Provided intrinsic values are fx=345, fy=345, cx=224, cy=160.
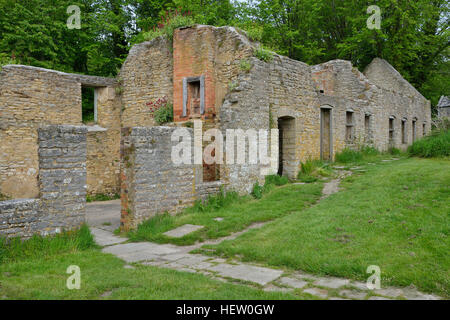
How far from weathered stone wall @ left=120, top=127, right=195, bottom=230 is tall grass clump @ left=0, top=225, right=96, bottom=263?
127 cm

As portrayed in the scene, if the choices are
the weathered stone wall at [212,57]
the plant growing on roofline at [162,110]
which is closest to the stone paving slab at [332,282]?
the weathered stone wall at [212,57]

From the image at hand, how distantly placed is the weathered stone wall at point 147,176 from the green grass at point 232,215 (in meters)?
0.29

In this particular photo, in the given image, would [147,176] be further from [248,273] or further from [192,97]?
[192,97]

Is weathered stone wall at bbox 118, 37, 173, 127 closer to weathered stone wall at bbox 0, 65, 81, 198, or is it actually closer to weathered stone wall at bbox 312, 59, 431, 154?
weathered stone wall at bbox 0, 65, 81, 198

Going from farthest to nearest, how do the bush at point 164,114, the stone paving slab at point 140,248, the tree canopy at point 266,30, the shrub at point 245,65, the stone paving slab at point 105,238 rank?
the tree canopy at point 266,30, the bush at point 164,114, the shrub at point 245,65, the stone paving slab at point 105,238, the stone paving slab at point 140,248

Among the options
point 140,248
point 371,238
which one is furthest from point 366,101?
point 140,248

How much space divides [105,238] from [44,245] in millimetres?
1653

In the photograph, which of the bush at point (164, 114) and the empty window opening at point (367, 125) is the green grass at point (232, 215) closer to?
the bush at point (164, 114)

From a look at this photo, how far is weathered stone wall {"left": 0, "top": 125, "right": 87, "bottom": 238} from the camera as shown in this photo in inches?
229

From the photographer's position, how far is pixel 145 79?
44.3ft

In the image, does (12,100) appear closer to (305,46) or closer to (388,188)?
(388,188)

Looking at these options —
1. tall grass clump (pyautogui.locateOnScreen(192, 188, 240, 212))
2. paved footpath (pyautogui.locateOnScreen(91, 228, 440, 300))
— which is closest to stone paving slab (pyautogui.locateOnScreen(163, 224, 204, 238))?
paved footpath (pyautogui.locateOnScreen(91, 228, 440, 300))

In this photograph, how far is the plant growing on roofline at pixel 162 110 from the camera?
12531 millimetres
